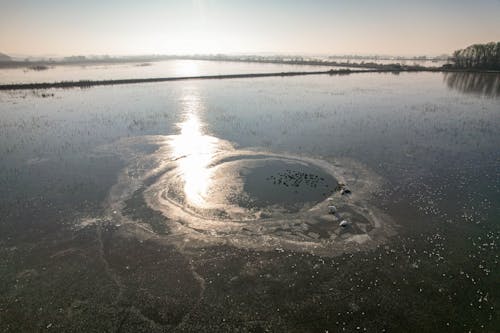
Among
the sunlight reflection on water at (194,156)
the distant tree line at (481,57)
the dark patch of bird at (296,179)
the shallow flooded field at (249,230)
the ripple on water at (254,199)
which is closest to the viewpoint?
the shallow flooded field at (249,230)

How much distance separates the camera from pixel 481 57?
104125 mm

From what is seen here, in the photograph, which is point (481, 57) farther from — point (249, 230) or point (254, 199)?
point (249, 230)

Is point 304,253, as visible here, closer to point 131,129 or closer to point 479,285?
point 479,285

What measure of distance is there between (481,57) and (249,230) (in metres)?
130

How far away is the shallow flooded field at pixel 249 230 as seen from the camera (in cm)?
1019

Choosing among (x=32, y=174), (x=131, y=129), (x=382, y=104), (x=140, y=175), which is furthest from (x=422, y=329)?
(x=382, y=104)

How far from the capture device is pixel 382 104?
1829 inches

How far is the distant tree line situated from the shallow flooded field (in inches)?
3775

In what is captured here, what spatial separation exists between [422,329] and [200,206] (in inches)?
457

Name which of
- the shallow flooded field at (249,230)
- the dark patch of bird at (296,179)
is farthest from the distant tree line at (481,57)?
the dark patch of bird at (296,179)

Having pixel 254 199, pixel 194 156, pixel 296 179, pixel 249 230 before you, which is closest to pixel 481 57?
pixel 296 179

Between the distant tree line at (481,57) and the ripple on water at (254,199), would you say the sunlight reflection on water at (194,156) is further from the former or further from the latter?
the distant tree line at (481,57)

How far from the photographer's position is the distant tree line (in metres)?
99.3

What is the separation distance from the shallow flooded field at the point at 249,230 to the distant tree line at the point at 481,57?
9588 cm
